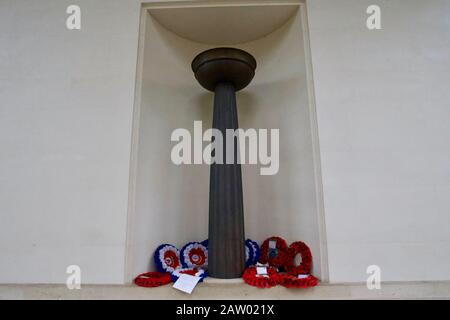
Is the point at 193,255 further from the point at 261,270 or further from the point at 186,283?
the point at 261,270

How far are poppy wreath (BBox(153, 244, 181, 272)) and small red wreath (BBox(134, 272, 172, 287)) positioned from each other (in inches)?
2.1

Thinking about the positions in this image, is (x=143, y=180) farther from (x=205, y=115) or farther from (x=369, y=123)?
(x=369, y=123)

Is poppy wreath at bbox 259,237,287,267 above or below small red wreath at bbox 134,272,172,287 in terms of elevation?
above

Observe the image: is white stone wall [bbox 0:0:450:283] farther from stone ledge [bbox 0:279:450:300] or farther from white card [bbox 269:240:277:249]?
white card [bbox 269:240:277:249]

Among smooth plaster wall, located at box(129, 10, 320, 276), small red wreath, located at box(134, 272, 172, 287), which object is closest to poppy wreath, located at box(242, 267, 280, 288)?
smooth plaster wall, located at box(129, 10, 320, 276)

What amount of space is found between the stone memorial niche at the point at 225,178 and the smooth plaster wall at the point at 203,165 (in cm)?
30

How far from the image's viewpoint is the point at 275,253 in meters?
1.57

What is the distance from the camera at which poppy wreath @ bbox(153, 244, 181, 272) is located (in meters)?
1.48

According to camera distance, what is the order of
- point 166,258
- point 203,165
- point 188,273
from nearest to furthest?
point 188,273, point 166,258, point 203,165

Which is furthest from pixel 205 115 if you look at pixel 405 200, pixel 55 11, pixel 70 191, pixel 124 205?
pixel 405 200

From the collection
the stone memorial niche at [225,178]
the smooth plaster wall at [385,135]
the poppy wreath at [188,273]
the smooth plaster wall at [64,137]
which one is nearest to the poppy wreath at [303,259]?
the smooth plaster wall at [385,135]

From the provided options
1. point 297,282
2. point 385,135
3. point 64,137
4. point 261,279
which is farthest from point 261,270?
point 64,137

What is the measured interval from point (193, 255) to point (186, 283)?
298mm

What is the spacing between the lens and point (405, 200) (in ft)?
4.49
